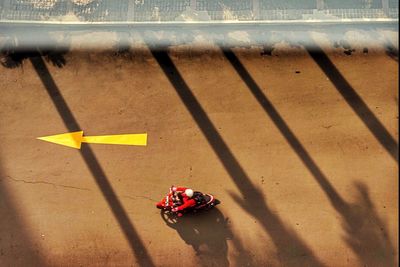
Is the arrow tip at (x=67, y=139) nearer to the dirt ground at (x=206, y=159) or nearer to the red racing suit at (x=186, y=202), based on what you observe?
the dirt ground at (x=206, y=159)

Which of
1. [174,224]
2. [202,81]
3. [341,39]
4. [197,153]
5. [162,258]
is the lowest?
[162,258]

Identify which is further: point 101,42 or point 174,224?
point 101,42

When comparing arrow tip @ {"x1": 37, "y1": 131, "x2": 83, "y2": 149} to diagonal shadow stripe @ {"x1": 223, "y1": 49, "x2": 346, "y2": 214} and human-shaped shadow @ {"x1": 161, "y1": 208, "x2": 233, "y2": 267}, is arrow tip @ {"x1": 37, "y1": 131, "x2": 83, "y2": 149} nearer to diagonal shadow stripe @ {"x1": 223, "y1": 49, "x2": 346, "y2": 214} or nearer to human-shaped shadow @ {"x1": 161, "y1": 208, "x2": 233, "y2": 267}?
human-shaped shadow @ {"x1": 161, "y1": 208, "x2": 233, "y2": 267}

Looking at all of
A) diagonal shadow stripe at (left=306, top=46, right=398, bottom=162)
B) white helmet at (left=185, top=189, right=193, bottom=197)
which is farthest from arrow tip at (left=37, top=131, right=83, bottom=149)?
diagonal shadow stripe at (left=306, top=46, right=398, bottom=162)

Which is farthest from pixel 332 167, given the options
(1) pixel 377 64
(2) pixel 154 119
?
(2) pixel 154 119

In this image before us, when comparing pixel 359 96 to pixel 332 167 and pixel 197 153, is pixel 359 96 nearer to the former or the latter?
pixel 332 167

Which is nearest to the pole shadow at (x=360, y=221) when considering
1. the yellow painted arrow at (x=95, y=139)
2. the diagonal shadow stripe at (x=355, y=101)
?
the diagonal shadow stripe at (x=355, y=101)

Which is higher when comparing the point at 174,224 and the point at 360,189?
the point at 360,189
